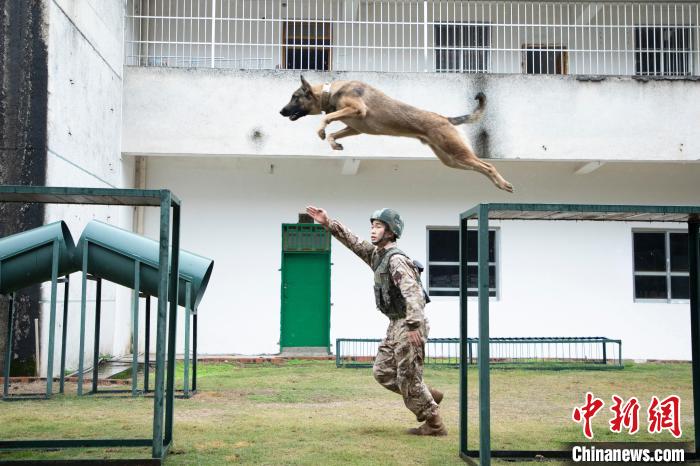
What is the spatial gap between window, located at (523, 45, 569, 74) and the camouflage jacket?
35.8ft

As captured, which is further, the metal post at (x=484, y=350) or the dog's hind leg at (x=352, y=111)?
the dog's hind leg at (x=352, y=111)

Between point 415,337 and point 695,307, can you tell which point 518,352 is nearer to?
point 415,337

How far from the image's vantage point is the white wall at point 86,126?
11680 mm

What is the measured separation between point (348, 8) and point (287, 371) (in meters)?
7.94

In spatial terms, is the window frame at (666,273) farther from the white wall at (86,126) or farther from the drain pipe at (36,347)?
the drain pipe at (36,347)

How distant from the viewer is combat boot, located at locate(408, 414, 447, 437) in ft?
22.1

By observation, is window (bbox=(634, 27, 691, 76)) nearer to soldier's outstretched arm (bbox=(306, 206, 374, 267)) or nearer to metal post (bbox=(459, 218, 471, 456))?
soldier's outstretched arm (bbox=(306, 206, 374, 267))

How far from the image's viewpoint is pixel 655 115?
598 inches

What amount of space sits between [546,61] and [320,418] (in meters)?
11.4

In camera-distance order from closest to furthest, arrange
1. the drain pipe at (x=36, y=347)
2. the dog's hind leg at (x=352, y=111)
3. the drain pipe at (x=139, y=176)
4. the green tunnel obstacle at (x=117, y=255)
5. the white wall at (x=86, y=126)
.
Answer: the dog's hind leg at (x=352, y=111)
the green tunnel obstacle at (x=117, y=255)
the drain pipe at (x=36, y=347)
the white wall at (x=86, y=126)
the drain pipe at (x=139, y=176)

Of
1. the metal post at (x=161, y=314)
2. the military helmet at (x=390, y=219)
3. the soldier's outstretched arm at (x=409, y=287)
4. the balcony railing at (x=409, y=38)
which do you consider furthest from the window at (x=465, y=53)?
the metal post at (x=161, y=314)

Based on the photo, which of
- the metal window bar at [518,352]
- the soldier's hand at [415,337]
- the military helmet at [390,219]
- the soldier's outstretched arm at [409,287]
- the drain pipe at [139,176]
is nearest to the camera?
the soldier's outstretched arm at [409,287]

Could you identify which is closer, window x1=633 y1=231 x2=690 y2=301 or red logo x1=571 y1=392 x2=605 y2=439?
red logo x1=571 y1=392 x2=605 y2=439

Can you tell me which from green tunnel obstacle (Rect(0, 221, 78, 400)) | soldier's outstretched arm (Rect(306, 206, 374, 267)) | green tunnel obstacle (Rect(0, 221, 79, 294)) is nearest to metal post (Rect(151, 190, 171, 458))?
soldier's outstretched arm (Rect(306, 206, 374, 267))
